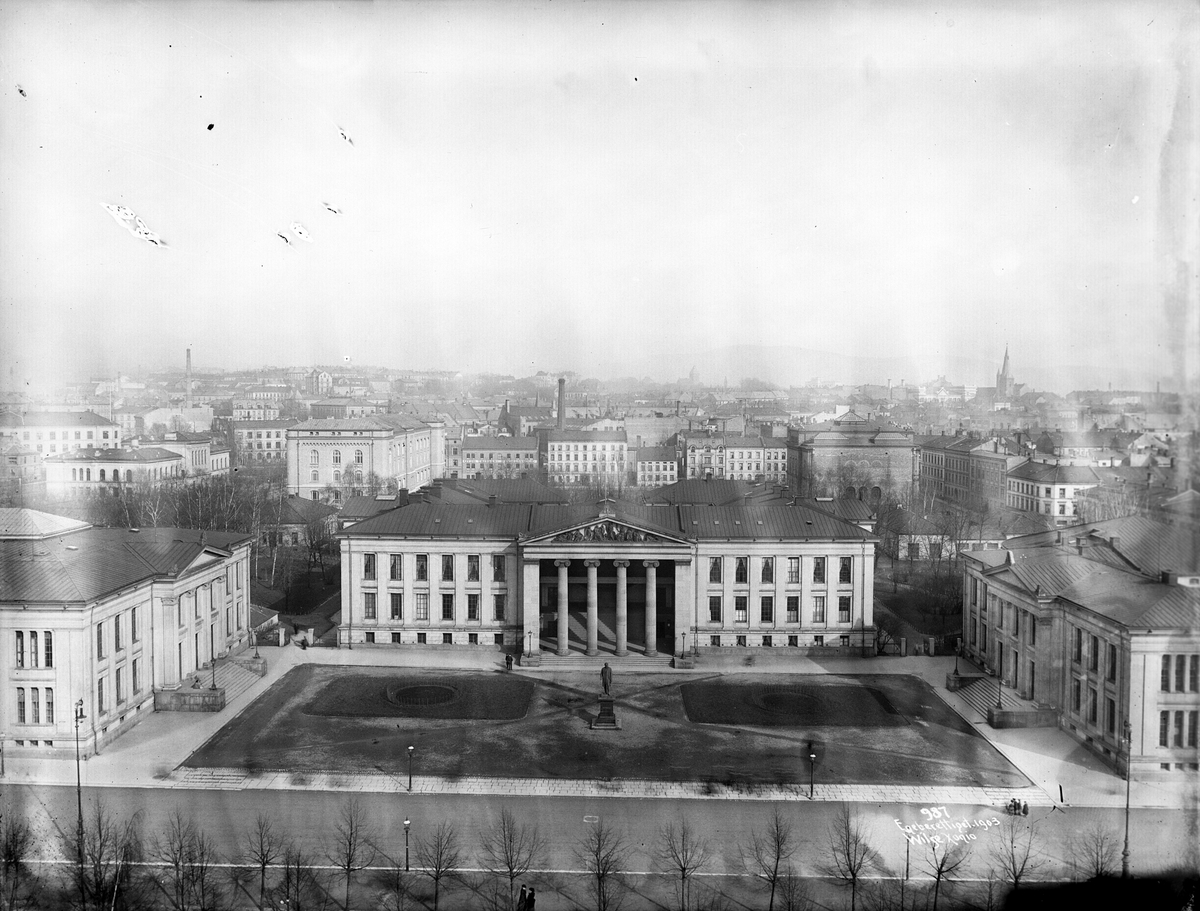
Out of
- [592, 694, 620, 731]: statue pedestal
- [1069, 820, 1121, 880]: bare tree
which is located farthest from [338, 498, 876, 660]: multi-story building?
[1069, 820, 1121, 880]: bare tree

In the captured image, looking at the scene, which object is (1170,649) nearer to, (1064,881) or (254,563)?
(1064,881)

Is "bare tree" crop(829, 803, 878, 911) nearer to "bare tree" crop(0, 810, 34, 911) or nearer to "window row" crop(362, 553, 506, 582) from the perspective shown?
"bare tree" crop(0, 810, 34, 911)

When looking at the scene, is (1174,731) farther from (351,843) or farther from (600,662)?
(351,843)

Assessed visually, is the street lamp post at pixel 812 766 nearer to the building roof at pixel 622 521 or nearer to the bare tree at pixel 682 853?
the bare tree at pixel 682 853

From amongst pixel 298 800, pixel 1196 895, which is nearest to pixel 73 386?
pixel 298 800

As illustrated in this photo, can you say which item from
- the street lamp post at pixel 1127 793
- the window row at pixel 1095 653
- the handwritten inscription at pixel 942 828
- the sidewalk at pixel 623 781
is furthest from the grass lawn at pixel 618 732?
the window row at pixel 1095 653

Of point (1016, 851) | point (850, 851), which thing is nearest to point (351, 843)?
point (850, 851)
